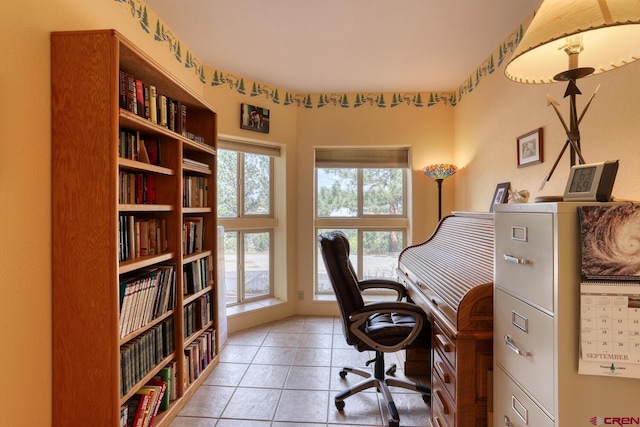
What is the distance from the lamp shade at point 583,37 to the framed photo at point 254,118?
2.45m

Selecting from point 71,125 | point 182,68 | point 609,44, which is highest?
point 182,68

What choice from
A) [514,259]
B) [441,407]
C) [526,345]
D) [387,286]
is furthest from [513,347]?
[387,286]

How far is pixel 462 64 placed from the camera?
2.69 m

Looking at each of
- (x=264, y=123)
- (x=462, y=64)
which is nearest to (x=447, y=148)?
(x=462, y=64)

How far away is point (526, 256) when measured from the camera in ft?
3.26

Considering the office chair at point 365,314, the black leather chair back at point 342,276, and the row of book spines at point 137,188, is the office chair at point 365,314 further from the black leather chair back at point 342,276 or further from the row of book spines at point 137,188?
the row of book spines at point 137,188

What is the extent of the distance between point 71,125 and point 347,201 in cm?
269

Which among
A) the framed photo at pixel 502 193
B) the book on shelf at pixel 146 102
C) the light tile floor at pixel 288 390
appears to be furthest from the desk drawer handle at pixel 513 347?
the book on shelf at pixel 146 102

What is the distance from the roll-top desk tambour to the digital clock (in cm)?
49

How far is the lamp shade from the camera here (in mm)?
773

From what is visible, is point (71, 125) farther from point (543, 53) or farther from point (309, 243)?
point (309, 243)

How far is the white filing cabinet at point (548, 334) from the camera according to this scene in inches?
33.3

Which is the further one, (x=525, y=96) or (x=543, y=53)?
(x=525, y=96)

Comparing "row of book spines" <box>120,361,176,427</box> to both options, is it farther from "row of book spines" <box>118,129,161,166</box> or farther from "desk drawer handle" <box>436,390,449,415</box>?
"desk drawer handle" <box>436,390,449,415</box>
